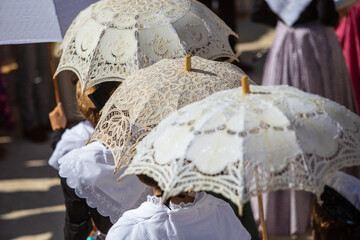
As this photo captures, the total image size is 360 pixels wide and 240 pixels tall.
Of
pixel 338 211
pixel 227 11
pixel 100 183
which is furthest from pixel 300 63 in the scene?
pixel 227 11

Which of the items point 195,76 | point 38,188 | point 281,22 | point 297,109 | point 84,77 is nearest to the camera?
point 297,109

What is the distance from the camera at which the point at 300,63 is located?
15.1 feet

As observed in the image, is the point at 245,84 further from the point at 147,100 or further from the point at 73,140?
the point at 73,140

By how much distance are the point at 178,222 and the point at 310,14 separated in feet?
8.65

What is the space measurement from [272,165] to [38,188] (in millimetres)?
4678

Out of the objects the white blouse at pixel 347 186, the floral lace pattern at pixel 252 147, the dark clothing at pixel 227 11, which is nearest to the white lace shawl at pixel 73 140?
the floral lace pattern at pixel 252 147

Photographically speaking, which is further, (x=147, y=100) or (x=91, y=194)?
(x=91, y=194)

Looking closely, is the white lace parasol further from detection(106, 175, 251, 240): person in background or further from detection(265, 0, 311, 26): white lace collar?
detection(265, 0, 311, 26): white lace collar

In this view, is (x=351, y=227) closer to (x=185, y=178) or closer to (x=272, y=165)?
(x=272, y=165)

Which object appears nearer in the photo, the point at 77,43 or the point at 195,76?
the point at 195,76

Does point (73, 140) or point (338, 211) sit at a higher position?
A: point (338, 211)

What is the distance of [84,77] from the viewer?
2852mm

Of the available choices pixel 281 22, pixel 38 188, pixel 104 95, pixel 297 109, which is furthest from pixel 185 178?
pixel 38 188

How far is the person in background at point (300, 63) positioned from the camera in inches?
178
